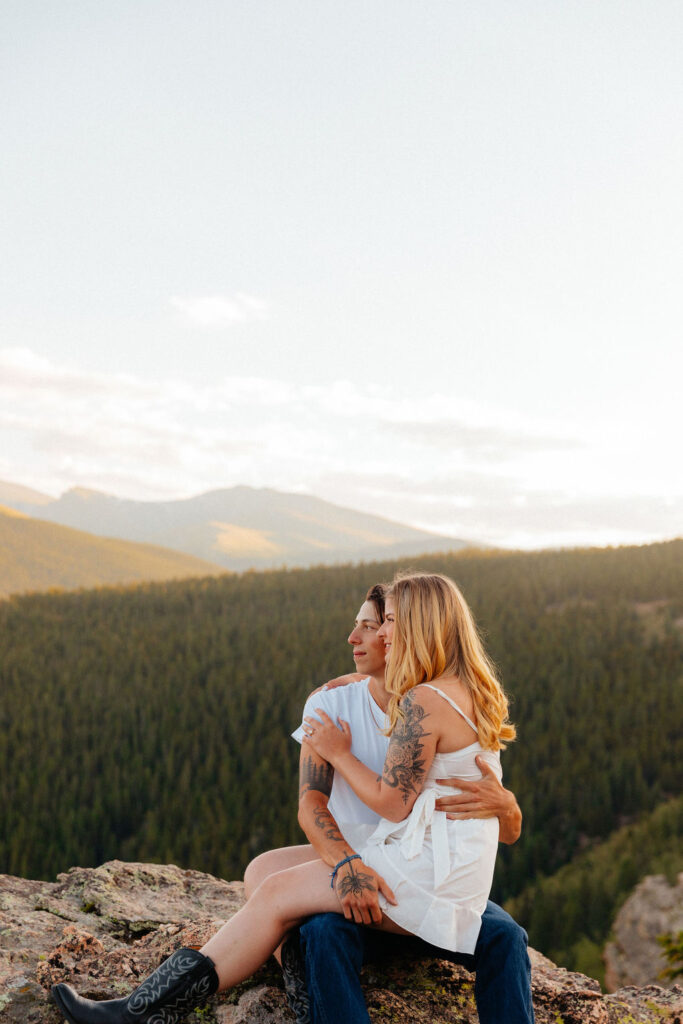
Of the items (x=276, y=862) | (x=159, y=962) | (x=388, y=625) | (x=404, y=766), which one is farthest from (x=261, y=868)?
(x=388, y=625)

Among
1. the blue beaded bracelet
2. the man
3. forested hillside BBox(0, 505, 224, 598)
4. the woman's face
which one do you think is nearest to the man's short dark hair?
the man

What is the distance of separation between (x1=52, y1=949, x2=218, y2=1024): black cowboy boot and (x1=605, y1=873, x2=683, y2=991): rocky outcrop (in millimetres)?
5692

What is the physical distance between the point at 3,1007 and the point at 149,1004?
2.69 feet

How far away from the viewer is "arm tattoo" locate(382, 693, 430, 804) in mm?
2834

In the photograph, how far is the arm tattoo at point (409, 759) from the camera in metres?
2.83

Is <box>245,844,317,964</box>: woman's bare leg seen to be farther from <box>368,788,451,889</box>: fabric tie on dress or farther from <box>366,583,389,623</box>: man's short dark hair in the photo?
<box>366,583,389,623</box>: man's short dark hair

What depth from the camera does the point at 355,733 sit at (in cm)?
341

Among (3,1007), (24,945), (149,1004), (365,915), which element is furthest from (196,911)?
(365,915)

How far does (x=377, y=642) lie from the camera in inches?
135

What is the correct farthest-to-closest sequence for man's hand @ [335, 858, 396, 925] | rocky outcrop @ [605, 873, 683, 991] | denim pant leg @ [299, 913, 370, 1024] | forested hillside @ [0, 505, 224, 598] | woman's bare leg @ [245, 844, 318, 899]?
forested hillside @ [0, 505, 224, 598] → rocky outcrop @ [605, 873, 683, 991] → woman's bare leg @ [245, 844, 318, 899] → man's hand @ [335, 858, 396, 925] → denim pant leg @ [299, 913, 370, 1024]

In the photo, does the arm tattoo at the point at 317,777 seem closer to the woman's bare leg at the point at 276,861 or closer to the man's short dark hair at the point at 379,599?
the woman's bare leg at the point at 276,861

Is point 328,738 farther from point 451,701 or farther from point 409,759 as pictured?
point 451,701

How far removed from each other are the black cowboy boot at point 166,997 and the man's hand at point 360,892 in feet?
1.94

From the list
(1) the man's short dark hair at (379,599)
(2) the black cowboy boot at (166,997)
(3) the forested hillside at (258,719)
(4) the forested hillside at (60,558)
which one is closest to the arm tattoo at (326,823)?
(2) the black cowboy boot at (166,997)
